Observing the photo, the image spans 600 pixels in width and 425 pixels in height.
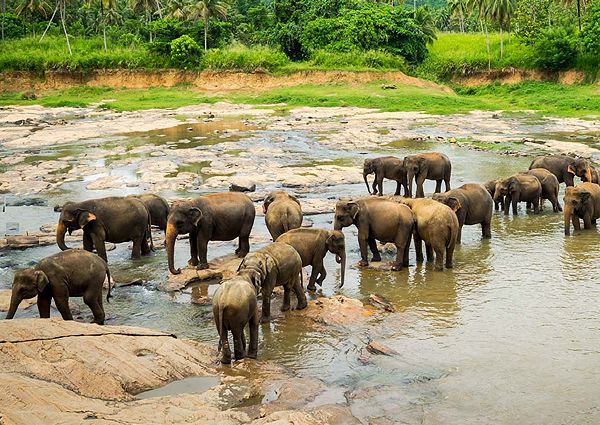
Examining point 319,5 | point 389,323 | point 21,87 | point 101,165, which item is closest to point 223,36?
point 319,5

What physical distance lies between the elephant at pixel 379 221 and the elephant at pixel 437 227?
252 mm

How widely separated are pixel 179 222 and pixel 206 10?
49.9m

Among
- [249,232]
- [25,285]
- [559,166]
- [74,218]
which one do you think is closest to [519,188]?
[559,166]

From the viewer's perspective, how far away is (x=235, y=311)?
26.5 ft

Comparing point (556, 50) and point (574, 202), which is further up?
point (556, 50)

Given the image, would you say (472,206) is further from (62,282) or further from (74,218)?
(62,282)

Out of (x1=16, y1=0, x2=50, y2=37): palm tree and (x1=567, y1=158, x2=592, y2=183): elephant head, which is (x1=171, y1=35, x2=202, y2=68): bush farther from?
(x1=567, y1=158, x2=592, y2=183): elephant head

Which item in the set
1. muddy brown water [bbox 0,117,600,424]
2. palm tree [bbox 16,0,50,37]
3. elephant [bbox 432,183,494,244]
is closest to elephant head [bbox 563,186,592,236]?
muddy brown water [bbox 0,117,600,424]

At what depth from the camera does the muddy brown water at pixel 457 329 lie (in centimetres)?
746

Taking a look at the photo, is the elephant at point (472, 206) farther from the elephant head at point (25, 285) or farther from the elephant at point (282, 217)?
the elephant head at point (25, 285)

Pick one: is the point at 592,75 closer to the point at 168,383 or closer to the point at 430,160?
the point at 430,160

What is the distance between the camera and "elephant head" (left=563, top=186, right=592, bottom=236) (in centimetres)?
1441

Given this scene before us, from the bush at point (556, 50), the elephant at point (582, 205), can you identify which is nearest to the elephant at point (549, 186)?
the elephant at point (582, 205)

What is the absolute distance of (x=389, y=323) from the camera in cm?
976
